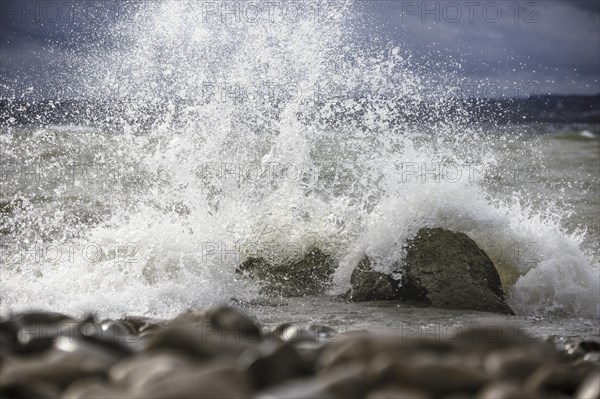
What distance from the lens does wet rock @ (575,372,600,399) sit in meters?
2.00

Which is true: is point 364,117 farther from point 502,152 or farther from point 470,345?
point 502,152

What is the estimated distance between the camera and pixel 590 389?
204 centimetres

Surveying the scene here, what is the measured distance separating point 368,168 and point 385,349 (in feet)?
17.6

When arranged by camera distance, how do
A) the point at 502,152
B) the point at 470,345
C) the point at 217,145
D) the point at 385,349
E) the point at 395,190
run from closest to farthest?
the point at 385,349 < the point at 470,345 < the point at 395,190 < the point at 217,145 < the point at 502,152

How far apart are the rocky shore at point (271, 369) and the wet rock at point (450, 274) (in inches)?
131

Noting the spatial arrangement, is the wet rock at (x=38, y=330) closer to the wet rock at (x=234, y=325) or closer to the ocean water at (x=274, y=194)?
the wet rock at (x=234, y=325)

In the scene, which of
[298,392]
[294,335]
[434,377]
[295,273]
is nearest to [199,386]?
[298,392]

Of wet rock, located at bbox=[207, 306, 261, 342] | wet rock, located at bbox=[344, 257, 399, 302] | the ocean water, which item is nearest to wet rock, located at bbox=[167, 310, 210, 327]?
wet rock, located at bbox=[207, 306, 261, 342]

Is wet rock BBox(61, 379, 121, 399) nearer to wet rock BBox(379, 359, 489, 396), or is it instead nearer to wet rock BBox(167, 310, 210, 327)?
wet rock BBox(379, 359, 489, 396)

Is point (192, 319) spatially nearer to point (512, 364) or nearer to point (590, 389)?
point (512, 364)

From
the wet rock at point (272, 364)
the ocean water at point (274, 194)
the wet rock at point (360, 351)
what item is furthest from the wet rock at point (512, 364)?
the ocean water at point (274, 194)

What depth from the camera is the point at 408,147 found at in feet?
23.9

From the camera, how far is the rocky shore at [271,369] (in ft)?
5.67

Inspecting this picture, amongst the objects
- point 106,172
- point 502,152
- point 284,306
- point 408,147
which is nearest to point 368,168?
point 408,147
